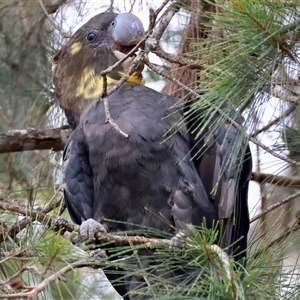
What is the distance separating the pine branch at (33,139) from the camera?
295 centimetres

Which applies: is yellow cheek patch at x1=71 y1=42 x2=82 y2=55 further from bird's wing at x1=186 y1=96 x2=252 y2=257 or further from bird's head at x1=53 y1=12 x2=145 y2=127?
bird's wing at x1=186 y1=96 x2=252 y2=257

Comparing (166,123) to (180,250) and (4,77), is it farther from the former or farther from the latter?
(4,77)

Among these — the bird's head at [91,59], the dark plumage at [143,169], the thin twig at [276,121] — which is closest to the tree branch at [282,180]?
the thin twig at [276,121]

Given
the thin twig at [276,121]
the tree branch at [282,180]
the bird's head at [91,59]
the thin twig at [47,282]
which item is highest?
the bird's head at [91,59]

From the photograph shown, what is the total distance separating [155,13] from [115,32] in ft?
2.73

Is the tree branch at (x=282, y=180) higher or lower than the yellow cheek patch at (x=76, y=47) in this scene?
lower

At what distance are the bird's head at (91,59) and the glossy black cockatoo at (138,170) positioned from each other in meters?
0.04

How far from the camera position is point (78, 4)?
127 inches

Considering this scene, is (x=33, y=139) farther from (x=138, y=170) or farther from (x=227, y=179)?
(x=227, y=179)

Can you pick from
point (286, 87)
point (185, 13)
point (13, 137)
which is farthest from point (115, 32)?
point (286, 87)

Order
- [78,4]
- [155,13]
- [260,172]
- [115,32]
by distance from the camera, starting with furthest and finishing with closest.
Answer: [78,4] < [260,172] < [115,32] < [155,13]

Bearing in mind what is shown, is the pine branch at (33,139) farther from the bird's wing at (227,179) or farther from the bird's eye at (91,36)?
the bird's wing at (227,179)

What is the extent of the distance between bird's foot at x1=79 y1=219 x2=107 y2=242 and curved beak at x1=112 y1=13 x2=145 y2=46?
73 centimetres

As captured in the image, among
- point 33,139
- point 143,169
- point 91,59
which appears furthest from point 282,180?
point 33,139
